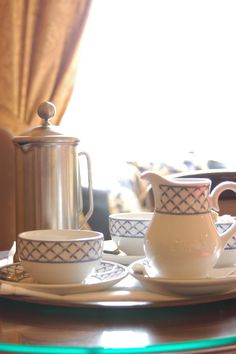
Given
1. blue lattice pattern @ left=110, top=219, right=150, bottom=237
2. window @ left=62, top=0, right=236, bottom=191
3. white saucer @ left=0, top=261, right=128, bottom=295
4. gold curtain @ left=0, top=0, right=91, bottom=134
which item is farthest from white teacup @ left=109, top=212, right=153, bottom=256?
window @ left=62, top=0, right=236, bottom=191

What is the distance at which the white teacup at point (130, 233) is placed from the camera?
43.3 inches

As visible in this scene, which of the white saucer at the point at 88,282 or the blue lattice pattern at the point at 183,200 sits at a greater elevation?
the blue lattice pattern at the point at 183,200

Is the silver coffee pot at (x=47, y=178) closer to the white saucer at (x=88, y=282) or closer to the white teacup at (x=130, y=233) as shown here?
the white teacup at (x=130, y=233)

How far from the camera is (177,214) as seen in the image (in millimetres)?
882

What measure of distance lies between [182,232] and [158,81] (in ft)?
7.90

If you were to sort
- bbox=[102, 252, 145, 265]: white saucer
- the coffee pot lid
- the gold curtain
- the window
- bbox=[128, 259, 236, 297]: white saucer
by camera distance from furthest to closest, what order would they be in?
the window < the gold curtain < the coffee pot lid < bbox=[102, 252, 145, 265]: white saucer < bbox=[128, 259, 236, 297]: white saucer

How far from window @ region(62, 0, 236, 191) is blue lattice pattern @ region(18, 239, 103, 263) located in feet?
6.87

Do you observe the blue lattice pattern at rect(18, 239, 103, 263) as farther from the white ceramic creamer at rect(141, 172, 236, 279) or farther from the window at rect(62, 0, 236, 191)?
the window at rect(62, 0, 236, 191)

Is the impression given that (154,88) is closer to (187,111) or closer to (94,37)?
(187,111)

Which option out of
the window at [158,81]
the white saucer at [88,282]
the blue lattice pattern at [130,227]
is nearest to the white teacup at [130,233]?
the blue lattice pattern at [130,227]

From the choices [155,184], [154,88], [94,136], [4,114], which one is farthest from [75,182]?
[154,88]

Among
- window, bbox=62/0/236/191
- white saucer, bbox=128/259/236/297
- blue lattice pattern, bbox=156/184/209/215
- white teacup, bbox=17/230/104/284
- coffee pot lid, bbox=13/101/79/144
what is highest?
window, bbox=62/0/236/191

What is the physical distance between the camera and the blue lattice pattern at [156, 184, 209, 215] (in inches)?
34.7

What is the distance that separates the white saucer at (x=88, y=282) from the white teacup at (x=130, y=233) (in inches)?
4.7
